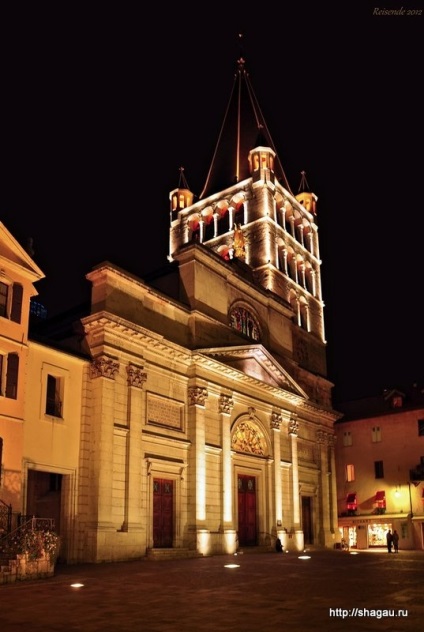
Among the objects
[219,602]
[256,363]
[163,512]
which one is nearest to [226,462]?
[163,512]

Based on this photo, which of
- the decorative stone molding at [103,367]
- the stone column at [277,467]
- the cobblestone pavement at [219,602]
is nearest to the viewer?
the cobblestone pavement at [219,602]

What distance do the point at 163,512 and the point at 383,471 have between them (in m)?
30.8

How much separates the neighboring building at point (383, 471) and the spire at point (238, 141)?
78.7 ft

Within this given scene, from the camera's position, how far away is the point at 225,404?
37000 mm

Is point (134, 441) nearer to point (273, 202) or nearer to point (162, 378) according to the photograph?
point (162, 378)

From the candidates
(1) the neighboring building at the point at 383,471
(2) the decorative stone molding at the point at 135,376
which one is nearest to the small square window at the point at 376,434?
(1) the neighboring building at the point at 383,471

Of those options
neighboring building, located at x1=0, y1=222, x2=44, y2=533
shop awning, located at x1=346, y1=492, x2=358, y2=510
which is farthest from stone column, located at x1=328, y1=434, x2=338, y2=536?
neighboring building, located at x1=0, y1=222, x2=44, y2=533

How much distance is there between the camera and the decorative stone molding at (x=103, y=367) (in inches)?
1172

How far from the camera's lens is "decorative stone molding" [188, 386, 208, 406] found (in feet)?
114

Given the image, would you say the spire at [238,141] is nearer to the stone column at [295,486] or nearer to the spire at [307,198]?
the spire at [307,198]

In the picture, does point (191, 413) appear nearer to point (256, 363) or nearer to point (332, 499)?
point (256, 363)

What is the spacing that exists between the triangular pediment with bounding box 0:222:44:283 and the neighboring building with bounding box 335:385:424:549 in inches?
1587

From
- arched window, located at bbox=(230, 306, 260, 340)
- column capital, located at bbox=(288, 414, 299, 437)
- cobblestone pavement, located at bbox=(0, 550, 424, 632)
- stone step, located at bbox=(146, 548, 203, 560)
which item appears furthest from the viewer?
column capital, located at bbox=(288, 414, 299, 437)

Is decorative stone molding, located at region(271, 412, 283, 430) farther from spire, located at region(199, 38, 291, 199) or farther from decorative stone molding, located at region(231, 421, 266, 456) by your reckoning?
spire, located at region(199, 38, 291, 199)
